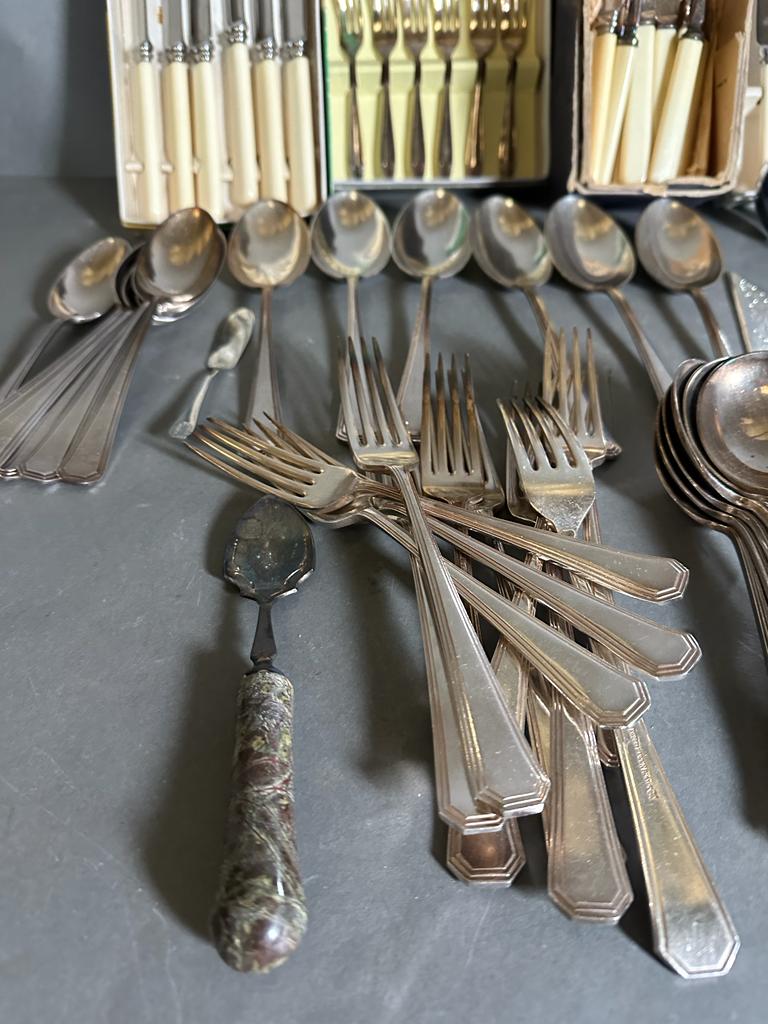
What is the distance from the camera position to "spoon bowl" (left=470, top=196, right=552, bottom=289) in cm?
89

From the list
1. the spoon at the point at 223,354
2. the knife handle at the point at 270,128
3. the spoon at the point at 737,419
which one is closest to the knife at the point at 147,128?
the knife handle at the point at 270,128

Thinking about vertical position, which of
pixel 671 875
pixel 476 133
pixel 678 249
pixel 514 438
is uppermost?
pixel 476 133

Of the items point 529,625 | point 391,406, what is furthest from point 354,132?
point 529,625

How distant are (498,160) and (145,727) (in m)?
0.85

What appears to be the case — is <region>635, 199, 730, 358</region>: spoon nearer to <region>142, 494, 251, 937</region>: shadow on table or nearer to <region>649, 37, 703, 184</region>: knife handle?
<region>649, 37, 703, 184</region>: knife handle

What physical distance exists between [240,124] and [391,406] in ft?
1.60

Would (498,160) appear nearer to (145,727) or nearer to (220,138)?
(220,138)

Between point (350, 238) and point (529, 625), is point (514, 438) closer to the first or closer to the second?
point (529, 625)

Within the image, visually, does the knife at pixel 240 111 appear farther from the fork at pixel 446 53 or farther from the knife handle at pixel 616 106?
the knife handle at pixel 616 106

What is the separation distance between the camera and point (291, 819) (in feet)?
1.38

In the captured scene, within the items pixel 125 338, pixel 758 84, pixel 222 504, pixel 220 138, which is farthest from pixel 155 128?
pixel 758 84

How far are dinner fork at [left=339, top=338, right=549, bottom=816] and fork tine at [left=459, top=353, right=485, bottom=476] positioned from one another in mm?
46

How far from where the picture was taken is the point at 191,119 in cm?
95

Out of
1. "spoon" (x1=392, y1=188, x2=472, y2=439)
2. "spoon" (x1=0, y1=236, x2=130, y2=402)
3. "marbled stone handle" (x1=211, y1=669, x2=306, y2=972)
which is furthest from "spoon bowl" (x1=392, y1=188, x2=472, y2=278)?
"marbled stone handle" (x1=211, y1=669, x2=306, y2=972)
